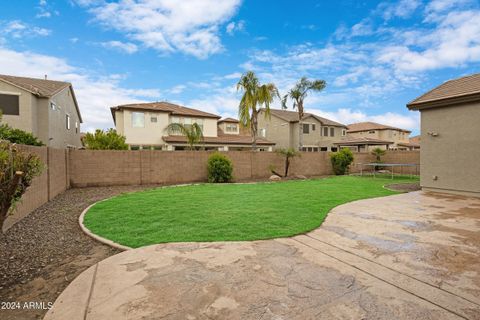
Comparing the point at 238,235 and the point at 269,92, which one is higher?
the point at 269,92

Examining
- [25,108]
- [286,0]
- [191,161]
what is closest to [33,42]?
[25,108]

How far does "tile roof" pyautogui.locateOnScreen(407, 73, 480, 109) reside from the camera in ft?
29.2

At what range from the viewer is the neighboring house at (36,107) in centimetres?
1578

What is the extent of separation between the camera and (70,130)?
23.4 metres

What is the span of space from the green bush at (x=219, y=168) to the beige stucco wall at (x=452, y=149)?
926 centimetres

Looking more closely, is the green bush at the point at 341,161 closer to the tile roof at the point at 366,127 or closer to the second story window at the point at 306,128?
the second story window at the point at 306,128

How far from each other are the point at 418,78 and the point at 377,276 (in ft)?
53.0

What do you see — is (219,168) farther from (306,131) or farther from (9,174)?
(306,131)

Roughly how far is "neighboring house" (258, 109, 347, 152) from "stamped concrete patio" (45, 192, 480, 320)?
2773 cm

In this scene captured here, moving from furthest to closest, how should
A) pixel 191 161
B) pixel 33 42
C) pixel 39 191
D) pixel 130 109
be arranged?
pixel 130 109 → pixel 191 161 → pixel 33 42 → pixel 39 191

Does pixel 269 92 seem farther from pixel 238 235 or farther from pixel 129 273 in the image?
pixel 129 273

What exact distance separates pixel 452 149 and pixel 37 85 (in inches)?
993

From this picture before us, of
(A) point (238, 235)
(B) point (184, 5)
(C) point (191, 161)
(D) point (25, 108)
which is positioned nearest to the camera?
(A) point (238, 235)

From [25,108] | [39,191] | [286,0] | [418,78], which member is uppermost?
[286,0]
